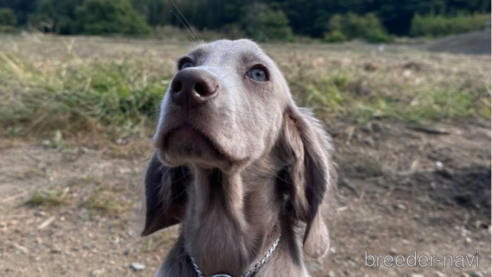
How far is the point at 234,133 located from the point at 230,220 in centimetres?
63

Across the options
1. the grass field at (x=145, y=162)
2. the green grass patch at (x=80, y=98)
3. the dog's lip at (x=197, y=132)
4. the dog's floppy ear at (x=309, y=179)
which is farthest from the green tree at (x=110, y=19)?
the dog's lip at (x=197, y=132)

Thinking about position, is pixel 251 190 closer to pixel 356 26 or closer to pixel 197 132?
pixel 197 132

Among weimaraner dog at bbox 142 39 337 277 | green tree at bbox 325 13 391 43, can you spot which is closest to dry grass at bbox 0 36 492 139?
weimaraner dog at bbox 142 39 337 277

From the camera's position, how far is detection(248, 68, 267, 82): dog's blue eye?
2.45 m

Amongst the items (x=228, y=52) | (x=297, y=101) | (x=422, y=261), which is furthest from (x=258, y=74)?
(x=297, y=101)

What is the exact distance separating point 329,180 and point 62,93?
4723mm

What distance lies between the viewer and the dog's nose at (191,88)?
1858 mm

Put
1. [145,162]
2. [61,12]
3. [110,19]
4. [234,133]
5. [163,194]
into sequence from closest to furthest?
1. [234,133]
2. [163,194]
3. [145,162]
4. [110,19]
5. [61,12]

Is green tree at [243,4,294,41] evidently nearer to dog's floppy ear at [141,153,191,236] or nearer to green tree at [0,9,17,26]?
dog's floppy ear at [141,153,191,236]

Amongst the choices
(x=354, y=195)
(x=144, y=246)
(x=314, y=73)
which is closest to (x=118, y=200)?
(x=144, y=246)

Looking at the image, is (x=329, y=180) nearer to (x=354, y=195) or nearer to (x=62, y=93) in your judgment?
(x=354, y=195)

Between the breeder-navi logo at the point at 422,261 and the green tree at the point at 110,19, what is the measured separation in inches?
915

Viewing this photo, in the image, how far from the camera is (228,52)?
2.46 meters

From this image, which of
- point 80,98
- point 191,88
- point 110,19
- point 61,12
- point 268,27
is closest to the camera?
point 191,88
